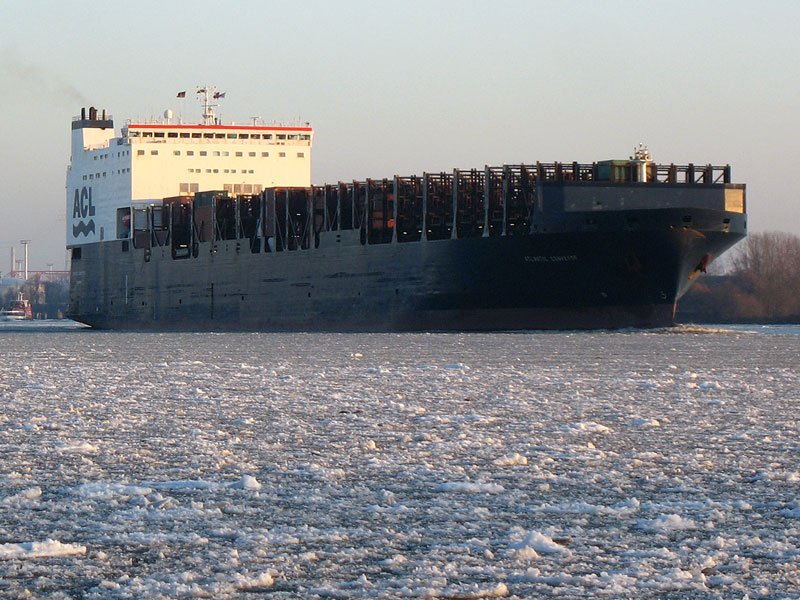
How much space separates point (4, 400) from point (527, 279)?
72.9 ft

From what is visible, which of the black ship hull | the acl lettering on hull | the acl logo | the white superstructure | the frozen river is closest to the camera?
the frozen river

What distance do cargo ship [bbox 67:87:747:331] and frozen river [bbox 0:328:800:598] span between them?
742 inches

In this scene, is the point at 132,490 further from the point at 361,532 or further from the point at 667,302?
the point at 667,302

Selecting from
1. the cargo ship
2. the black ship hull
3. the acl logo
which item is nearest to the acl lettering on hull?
the acl logo

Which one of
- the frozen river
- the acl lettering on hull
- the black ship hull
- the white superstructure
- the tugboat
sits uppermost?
the white superstructure

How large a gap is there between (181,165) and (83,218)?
5.02m

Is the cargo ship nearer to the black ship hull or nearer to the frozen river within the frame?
the black ship hull

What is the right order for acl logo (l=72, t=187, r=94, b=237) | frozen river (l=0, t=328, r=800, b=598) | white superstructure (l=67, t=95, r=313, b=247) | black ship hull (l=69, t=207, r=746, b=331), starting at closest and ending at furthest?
frozen river (l=0, t=328, r=800, b=598) → black ship hull (l=69, t=207, r=746, b=331) → white superstructure (l=67, t=95, r=313, b=247) → acl logo (l=72, t=187, r=94, b=237)

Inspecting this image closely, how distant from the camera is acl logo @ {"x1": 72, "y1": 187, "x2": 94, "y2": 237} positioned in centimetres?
5022

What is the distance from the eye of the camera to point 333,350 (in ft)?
78.9

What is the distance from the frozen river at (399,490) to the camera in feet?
16.2

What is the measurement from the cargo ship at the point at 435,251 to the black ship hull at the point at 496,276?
0.13ft

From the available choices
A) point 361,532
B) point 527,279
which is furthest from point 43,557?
point 527,279

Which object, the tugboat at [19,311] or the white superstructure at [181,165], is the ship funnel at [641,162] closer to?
the white superstructure at [181,165]
